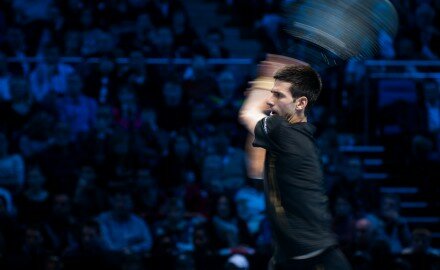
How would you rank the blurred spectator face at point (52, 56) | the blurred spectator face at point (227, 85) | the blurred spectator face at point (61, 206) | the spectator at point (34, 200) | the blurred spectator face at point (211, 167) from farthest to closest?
the blurred spectator face at point (227, 85)
the blurred spectator face at point (52, 56)
the blurred spectator face at point (211, 167)
the spectator at point (34, 200)
the blurred spectator face at point (61, 206)

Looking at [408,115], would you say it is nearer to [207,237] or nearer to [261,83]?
[207,237]

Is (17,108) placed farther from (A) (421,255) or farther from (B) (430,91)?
(B) (430,91)

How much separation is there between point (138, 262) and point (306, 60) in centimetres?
404

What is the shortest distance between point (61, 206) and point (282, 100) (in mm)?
5443

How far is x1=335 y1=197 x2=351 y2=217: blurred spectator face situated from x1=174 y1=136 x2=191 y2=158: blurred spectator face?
2.11 metres

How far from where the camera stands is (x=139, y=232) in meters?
10.2

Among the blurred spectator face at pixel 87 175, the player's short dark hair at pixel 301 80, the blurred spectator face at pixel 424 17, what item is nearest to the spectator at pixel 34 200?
the blurred spectator face at pixel 87 175

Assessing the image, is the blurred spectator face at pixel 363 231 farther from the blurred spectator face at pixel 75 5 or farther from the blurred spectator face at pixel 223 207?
the blurred spectator face at pixel 75 5

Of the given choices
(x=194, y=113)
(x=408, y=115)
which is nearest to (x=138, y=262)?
(x=194, y=113)

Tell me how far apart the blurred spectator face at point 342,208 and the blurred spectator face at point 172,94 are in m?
2.86

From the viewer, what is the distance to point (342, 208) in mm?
10594

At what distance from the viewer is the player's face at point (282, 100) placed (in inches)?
199

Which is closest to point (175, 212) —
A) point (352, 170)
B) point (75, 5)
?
point (352, 170)

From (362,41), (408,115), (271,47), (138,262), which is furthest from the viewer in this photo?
(271,47)
